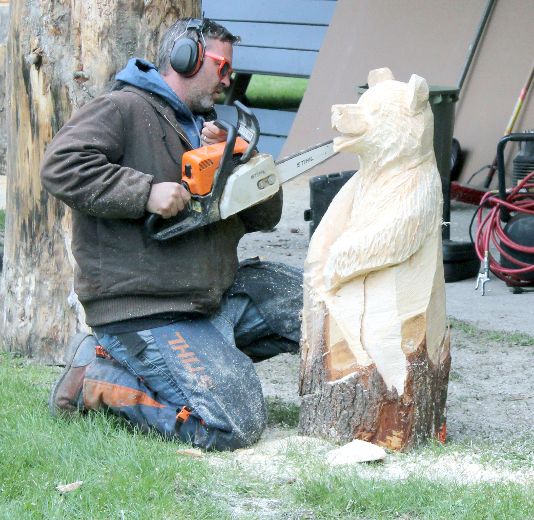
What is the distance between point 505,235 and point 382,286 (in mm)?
3197

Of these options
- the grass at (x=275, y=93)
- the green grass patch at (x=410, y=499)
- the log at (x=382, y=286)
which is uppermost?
the log at (x=382, y=286)

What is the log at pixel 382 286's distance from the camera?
3.42 meters

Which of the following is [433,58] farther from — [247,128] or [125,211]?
[125,211]

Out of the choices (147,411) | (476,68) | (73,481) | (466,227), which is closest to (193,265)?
(147,411)

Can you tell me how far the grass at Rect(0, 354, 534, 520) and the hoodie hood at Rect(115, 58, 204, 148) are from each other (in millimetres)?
1119

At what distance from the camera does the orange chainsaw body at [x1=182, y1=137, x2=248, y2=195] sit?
3.53 metres

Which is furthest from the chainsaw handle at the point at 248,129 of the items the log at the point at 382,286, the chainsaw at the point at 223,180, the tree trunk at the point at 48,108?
the tree trunk at the point at 48,108

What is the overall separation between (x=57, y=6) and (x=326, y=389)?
2.09m

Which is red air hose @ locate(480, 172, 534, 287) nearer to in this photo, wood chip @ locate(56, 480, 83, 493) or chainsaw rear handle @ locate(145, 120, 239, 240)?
chainsaw rear handle @ locate(145, 120, 239, 240)

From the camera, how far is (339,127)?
342 centimetres

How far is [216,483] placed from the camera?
125 inches

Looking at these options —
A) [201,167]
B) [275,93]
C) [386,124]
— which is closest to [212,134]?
[201,167]

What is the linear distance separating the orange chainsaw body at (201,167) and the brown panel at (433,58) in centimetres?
575

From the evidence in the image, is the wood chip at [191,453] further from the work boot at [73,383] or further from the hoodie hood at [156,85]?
the hoodie hood at [156,85]
